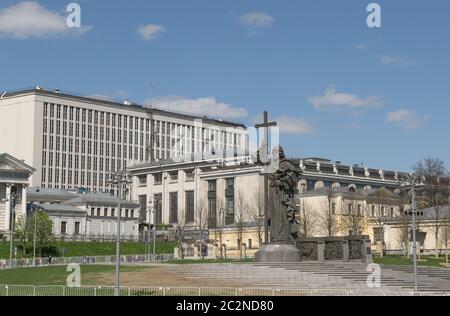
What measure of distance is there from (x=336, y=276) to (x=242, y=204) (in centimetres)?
8442

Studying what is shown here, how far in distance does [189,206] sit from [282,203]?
101m

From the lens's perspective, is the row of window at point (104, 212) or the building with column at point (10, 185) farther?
the row of window at point (104, 212)

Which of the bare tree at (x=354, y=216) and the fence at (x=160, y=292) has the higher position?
the bare tree at (x=354, y=216)

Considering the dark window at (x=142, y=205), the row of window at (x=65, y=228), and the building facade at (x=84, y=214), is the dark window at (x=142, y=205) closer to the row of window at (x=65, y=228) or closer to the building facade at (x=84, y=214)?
the building facade at (x=84, y=214)

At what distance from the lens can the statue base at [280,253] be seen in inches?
2201

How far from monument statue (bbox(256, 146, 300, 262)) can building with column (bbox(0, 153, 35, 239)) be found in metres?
81.7

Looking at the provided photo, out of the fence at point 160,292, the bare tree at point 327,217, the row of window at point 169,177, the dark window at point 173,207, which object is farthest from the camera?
the dark window at point 173,207

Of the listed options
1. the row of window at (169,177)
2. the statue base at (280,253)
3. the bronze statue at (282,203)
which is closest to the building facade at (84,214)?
the row of window at (169,177)

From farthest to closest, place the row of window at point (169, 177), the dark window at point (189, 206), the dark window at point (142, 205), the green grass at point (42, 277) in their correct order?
the dark window at point (142, 205)
the row of window at point (169, 177)
the dark window at point (189, 206)
the green grass at point (42, 277)

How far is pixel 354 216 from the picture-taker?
104 meters

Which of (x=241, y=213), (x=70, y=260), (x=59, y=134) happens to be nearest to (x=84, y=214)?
(x=241, y=213)

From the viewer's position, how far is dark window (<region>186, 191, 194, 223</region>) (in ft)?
508

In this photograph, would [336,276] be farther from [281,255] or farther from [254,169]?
[254,169]

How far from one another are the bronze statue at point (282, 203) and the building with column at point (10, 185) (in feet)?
269
